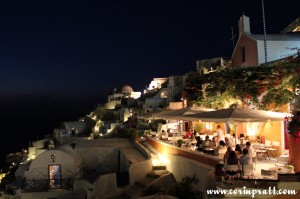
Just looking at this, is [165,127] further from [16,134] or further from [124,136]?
[16,134]

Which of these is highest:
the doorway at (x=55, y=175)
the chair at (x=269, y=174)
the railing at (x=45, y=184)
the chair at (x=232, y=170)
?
the chair at (x=232, y=170)

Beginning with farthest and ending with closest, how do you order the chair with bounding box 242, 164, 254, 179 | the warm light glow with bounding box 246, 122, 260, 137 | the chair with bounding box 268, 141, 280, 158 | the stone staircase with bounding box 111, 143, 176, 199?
1. the warm light glow with bounding box 246, 122, 260, 137
2. the stone staircase with bounding box 111, 143, 176, 199
3. the chair with bounding box 268, 141, 280, 158
4. the chair with bounding box 242, 164, 254, 179

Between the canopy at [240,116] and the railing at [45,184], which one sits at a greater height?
the canopy at [240,116]

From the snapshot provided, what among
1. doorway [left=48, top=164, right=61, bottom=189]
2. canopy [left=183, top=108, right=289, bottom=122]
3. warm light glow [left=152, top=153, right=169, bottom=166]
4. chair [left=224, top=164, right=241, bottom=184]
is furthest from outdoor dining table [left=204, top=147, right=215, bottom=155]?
doorway [left=48, top=164, right=61, bottom=189]

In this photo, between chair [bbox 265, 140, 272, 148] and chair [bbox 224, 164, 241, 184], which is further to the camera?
chair [bbox 265, 140, 272, 148]

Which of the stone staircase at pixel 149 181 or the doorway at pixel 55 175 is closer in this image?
the stone staircase at pixel 149 181

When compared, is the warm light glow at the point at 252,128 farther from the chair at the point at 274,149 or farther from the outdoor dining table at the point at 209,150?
the outdoor dining table at the point at 209,150

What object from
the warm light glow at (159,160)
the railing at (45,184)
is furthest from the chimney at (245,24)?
the railing at (45,184)

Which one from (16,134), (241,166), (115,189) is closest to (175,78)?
(115,189)

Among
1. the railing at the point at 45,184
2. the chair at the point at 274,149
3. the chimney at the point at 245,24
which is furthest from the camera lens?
the chimney at the point at 245,24

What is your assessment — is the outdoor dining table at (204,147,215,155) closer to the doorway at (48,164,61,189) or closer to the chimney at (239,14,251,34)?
the doorway at (48,164,61,189)

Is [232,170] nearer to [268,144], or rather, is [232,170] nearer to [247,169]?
[247,169]

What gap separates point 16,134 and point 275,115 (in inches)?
4160

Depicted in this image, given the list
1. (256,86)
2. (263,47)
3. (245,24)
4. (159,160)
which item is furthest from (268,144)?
(245,24)
